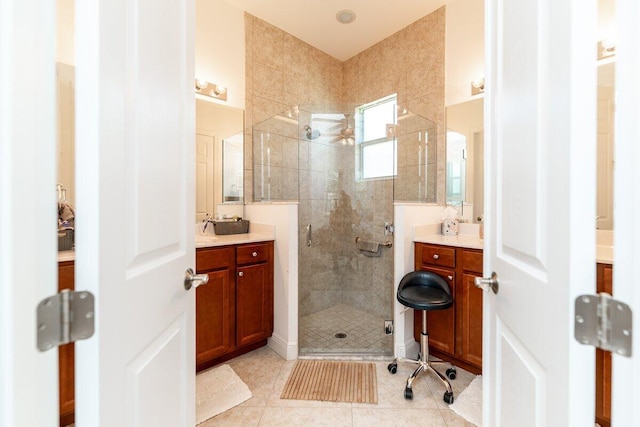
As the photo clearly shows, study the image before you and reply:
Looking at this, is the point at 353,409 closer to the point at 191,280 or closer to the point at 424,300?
the point at 424,300

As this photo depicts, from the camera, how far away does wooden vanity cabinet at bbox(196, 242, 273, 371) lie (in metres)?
1.92

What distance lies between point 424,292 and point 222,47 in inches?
111

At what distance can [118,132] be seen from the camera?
0.58 meters

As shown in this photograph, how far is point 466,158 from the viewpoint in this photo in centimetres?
248

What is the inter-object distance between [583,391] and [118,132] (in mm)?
1075

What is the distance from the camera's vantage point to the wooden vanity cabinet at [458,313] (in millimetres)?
1884

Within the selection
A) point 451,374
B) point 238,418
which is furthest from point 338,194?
point 238,418

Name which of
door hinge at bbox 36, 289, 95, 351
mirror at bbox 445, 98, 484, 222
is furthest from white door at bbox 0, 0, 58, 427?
mirror at bbox 445, 98, 484, 222

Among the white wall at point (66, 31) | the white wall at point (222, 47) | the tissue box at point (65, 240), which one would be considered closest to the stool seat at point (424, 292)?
the tissue box at point (65, 240)

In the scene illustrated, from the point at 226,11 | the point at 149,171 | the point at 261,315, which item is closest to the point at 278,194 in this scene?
the point at 261,315

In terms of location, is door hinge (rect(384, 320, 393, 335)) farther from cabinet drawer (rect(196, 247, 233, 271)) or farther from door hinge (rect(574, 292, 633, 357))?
door hinge (rect(574, 292, 633, 357))

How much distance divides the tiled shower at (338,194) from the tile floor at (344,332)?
0.04 ft

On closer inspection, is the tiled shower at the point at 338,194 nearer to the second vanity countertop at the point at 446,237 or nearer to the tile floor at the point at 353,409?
the second vanity countertop at the point at 446,237

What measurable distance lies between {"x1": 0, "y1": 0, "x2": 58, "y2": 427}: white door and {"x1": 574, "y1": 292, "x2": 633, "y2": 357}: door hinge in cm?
95
